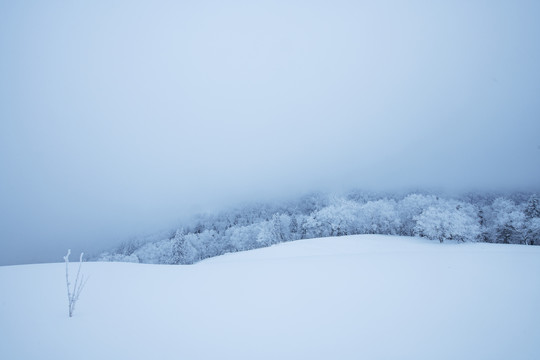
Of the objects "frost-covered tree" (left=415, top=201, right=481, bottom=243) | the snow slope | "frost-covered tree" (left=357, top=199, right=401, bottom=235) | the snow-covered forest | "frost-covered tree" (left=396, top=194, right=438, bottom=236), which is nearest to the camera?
the snow slope

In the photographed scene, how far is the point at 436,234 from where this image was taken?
2997 cm

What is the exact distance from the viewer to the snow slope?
4.03 meters

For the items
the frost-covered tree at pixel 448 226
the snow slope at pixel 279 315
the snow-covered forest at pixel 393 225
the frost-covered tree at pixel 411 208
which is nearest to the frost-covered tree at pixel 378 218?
the snow-covered forest at pixel 393 225

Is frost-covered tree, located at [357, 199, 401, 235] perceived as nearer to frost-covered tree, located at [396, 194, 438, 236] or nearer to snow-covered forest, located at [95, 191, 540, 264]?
snow-covered forest, located at [95, 191, 540, 264]

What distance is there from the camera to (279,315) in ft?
18.5

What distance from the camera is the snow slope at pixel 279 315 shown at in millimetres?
4031

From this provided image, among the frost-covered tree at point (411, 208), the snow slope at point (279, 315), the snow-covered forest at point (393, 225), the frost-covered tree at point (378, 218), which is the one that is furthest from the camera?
the frost-covered tree at point (378, 218)

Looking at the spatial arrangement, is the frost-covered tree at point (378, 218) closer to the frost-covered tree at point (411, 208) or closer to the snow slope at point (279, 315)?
the frost-covered tree at point (411, 208)

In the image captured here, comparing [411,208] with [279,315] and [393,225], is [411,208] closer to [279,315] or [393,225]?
[393,225]

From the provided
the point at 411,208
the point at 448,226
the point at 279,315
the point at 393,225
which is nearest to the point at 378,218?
the point at 393,225

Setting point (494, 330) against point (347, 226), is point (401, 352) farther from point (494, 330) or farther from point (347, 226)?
point (347, 226)

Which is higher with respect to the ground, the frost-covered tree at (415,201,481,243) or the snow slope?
the snow slope

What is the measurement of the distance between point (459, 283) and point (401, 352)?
5700mm

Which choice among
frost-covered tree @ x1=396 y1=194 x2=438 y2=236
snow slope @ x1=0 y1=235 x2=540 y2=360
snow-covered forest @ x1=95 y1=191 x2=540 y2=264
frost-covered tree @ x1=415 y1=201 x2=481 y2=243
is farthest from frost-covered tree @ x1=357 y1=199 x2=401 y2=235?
snow slope @ x1=0 y1=235 x2=540 y2=360
